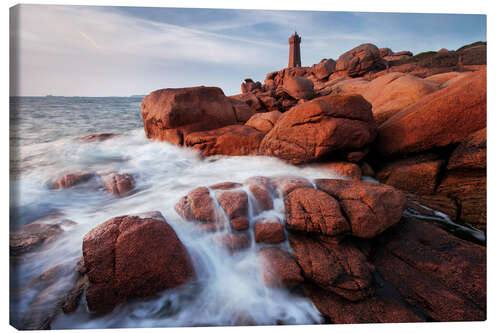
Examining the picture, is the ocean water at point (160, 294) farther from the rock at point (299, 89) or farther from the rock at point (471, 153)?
the rock at point (299, 89)

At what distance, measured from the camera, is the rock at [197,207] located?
2.06 m

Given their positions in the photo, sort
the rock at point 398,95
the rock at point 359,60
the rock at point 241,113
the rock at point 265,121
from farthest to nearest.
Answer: the rock at point 359,60, the rock at point 241,113, the rock at point 265,121, the rock at point 398,95

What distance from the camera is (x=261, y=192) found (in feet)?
7.62

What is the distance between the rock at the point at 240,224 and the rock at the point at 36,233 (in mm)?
1744

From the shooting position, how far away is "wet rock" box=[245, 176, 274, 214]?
2223mm

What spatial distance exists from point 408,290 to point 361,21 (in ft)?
9.02

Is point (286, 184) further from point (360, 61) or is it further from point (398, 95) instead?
point (360, 61)

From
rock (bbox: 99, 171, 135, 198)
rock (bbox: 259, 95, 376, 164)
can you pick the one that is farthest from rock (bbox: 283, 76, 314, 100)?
rock (bbox: 99, 171, 135, 198)

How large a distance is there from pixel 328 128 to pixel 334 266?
2.02 metres

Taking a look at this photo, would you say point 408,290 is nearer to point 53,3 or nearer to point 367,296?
point 367,296

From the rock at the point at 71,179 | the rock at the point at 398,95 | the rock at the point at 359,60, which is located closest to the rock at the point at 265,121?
the rock at the point at 398,95

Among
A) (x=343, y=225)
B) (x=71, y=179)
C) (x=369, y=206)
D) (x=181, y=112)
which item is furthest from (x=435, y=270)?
(x=181, y=112)

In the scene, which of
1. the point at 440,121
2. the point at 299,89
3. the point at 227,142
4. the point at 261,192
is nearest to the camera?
the point at 261,192

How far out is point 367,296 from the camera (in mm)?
1617
